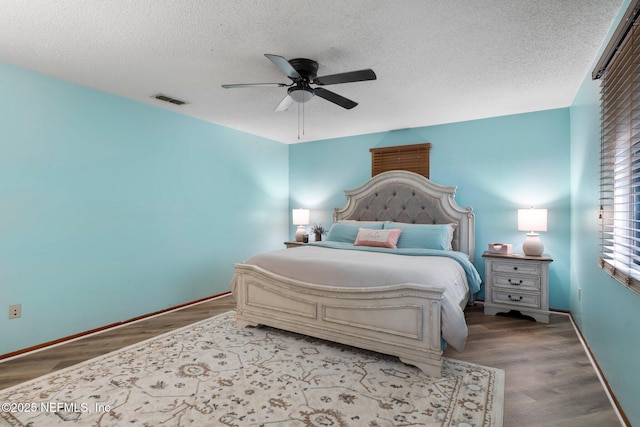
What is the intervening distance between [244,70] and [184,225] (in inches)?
85.8

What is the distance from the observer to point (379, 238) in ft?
12.1

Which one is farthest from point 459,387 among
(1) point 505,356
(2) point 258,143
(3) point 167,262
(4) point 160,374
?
(2) point 258,143

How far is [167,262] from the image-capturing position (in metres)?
3.79

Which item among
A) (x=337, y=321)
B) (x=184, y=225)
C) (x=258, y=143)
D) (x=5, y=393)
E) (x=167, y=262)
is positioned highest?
(x=258, y=143)

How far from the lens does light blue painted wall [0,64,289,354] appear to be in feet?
8.75

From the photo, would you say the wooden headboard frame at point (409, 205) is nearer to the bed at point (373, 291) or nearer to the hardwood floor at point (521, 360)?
the bed at point (373, 291)

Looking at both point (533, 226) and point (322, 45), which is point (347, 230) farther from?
point (322, 45)

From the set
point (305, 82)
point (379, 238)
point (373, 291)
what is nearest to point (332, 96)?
point (305, 82)

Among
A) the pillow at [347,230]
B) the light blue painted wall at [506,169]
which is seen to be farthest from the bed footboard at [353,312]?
the light blue painted wall at [506,169]

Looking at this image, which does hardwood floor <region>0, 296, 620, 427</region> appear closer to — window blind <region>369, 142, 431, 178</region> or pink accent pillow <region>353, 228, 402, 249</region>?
pink accent pillow <region>353, 228, 402, 249</region>

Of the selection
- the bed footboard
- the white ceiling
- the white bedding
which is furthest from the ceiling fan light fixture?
the bed footboard

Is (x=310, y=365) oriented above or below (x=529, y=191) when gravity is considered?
below

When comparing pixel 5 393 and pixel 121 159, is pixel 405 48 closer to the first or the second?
pixel 121 159

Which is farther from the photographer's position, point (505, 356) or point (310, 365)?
point (505, 356)
